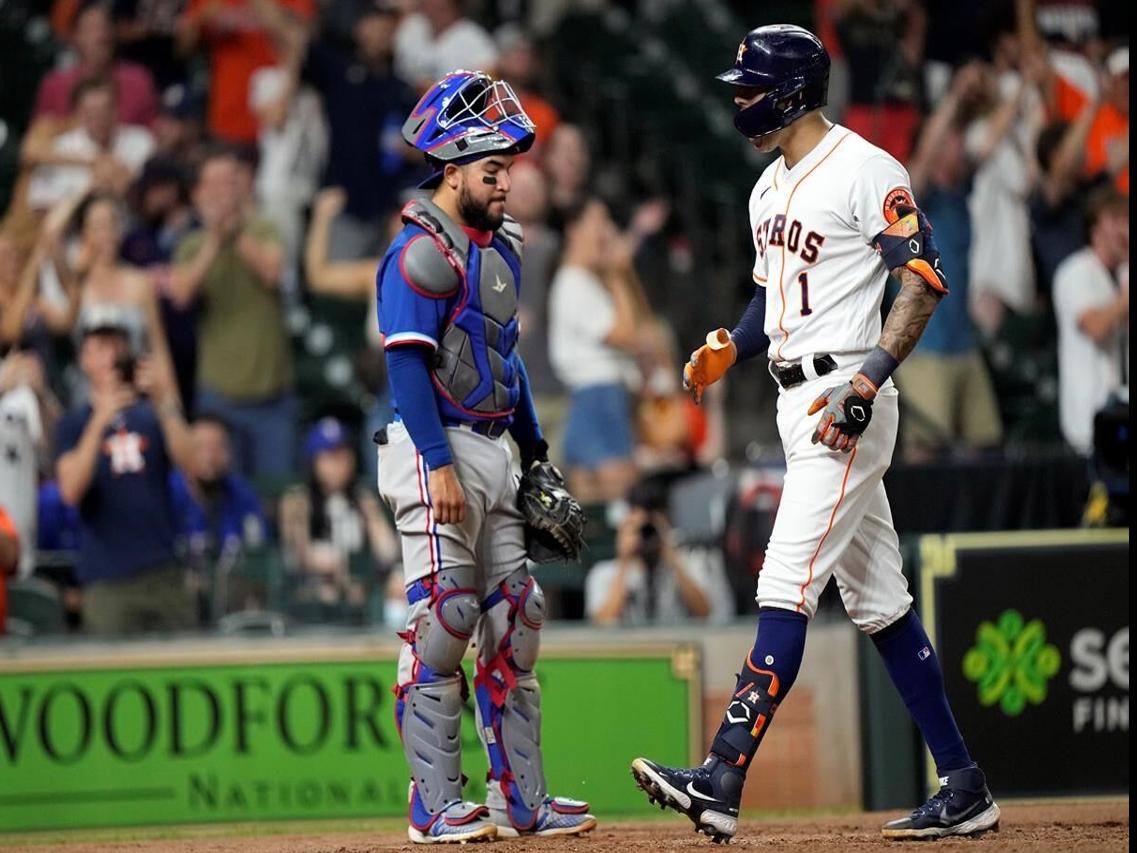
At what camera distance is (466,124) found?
6188mm

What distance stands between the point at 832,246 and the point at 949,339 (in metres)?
5.77

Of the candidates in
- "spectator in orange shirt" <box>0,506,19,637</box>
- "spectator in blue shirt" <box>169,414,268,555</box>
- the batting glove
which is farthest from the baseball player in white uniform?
"spectator in blue shirt" <box>169,414,268,555</box>

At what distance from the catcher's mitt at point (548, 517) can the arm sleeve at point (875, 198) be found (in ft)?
4.44

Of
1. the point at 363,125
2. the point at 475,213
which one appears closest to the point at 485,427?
the point at 475,213

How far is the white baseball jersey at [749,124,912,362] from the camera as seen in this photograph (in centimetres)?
572

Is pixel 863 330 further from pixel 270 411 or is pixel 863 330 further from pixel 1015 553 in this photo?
pixel 270 411

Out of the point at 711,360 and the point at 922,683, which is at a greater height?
the point at 711,360

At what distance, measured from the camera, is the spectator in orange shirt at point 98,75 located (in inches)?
497

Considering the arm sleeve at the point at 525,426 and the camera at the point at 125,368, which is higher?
the camera at the point at 125,368

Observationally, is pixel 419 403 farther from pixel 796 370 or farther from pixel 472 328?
pixel 796 370

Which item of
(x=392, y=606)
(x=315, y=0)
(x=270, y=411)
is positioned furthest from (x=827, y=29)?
(x=392, y=606)

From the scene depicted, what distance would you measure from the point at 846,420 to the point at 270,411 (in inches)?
259

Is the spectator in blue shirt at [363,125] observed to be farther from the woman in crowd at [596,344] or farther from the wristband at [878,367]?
the wristband at [878,367]

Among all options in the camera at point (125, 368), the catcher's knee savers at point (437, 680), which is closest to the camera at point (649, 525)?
the camera at point (125, 368)
